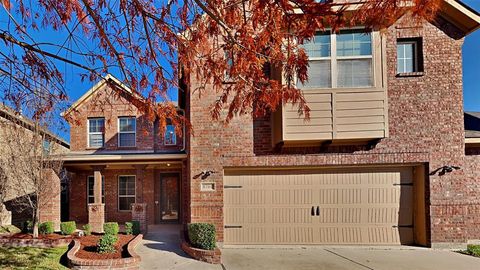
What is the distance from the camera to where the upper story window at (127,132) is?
579 inches

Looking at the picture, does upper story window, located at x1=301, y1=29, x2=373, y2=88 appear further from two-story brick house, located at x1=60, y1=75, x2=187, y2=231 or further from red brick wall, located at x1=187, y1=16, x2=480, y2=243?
two-story brick house, located at x1=60, y1=75, x2=187, y2=231

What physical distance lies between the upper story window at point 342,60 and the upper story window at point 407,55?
4.13 feet

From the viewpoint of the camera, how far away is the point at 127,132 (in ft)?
48.4

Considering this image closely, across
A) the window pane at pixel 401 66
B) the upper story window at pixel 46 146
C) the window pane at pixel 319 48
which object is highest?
the window pane at pixel 319 48

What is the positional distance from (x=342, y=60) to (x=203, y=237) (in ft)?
18.9

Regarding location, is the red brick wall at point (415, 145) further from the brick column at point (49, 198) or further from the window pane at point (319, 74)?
the brick column at point (49, 198)

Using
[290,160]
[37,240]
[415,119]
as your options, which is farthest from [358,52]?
[37,240]

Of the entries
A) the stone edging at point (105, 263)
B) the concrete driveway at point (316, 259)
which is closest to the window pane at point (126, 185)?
the concrete driveway at point (316, 259)

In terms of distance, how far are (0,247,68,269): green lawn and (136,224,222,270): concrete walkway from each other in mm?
1841

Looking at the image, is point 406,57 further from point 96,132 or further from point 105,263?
point 96,132

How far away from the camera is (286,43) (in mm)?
4297

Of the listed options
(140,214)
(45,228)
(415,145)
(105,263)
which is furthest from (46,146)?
(415,145)

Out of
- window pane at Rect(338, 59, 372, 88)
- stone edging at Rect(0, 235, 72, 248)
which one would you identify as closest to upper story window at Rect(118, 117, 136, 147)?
stone edging at Rect(0, 235, 72, 248)

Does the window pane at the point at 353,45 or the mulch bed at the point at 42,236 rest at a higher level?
the window pane at the point at 353,45
